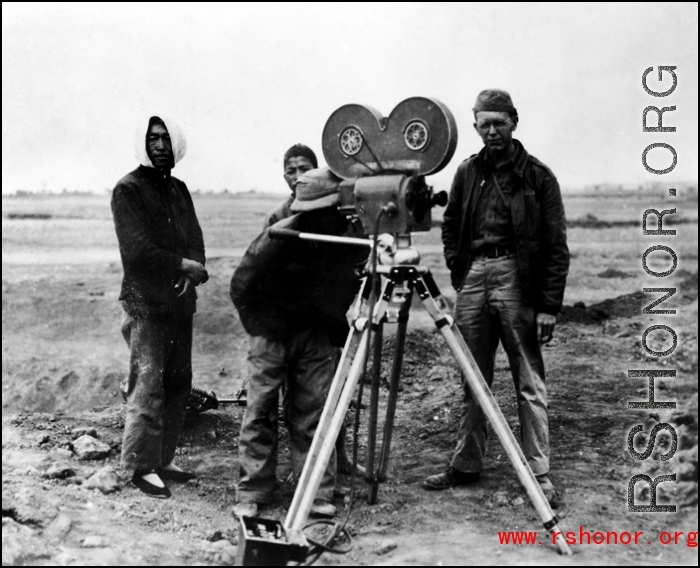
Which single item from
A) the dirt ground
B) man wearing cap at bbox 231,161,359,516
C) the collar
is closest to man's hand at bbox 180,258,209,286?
man wearing cap at bbox 231,161,359,516

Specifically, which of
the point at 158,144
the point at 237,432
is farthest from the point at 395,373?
the point at 237,432

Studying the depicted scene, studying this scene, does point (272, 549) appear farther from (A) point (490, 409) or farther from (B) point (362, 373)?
(A) point (490, 409)

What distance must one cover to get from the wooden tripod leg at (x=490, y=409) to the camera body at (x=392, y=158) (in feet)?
1.07

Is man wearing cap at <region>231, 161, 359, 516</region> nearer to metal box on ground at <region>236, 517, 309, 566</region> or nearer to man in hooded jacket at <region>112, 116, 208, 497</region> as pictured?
man in hooded jacket at <region>112, 116, 208, 497</region>

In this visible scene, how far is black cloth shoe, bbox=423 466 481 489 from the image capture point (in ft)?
13.1

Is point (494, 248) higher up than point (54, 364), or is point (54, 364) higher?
point (494, 248)

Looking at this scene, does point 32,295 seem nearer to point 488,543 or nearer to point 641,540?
A: point 488,543

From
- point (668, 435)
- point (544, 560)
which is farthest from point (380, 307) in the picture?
point (668, 435)

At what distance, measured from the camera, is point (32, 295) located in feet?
25.1

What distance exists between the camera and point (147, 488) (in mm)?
3914

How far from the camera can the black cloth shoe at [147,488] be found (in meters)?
3.89

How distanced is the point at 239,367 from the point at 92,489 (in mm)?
3067

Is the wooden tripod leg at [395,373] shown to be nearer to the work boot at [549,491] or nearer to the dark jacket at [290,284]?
the dark jacket at [290,284]

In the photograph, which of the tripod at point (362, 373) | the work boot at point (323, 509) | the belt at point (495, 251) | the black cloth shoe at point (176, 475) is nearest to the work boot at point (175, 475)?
the black cloth shoe at point (176, 475)
